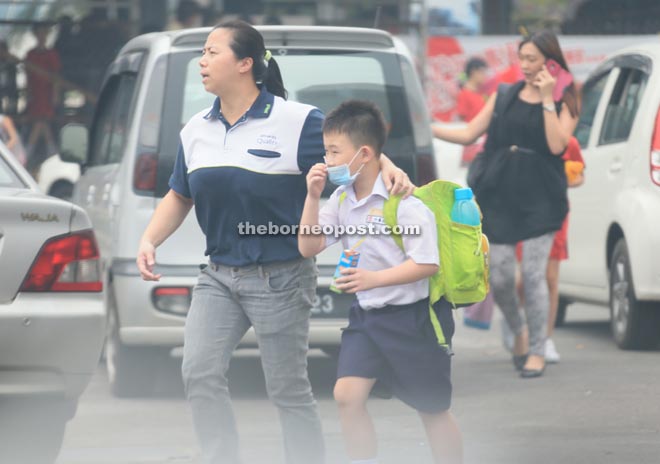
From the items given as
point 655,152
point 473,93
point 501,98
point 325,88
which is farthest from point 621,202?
point 473,93

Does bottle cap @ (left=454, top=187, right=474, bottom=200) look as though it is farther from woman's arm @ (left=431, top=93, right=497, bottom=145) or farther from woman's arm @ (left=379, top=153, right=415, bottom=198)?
woman's arm @ (left=431, top=93, right=497, bottom=145)

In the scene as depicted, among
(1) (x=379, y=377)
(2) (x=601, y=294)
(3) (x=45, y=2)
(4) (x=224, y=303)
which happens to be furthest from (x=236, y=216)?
(3) (x=45, y=2)

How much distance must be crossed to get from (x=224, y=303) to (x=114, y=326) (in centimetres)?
301

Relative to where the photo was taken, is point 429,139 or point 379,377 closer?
point 379,377

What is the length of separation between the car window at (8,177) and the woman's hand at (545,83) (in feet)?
10.7

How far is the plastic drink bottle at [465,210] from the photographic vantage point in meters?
5.47

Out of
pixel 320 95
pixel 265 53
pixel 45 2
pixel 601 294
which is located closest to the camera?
pixel 265 53

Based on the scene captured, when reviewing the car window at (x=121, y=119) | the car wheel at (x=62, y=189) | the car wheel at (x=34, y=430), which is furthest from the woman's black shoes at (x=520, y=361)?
the car wheel at (x=62, y=189)

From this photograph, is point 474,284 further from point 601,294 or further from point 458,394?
point 601,294

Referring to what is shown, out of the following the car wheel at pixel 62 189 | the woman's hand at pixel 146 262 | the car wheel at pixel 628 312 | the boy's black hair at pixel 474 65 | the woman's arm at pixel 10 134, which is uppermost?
the woman's hand at pixel 146 262

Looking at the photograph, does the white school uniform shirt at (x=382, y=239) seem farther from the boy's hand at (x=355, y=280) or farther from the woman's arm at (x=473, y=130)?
the woman's arm at (x=473, y=130)

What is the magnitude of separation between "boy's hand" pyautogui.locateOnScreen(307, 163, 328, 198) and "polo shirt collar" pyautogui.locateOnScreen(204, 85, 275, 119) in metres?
0.53

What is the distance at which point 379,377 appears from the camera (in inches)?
218

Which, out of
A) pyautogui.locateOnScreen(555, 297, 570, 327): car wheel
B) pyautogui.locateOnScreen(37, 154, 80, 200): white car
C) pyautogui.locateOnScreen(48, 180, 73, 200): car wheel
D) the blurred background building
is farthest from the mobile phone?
pyautogui.locateOnScreen(48, 180, 73, 200): car wheel
